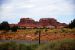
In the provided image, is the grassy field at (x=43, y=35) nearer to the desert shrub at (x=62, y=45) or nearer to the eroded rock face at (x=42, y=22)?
the desert shrub at (x=62, y=45)

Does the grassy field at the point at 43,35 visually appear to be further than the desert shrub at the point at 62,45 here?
Yes

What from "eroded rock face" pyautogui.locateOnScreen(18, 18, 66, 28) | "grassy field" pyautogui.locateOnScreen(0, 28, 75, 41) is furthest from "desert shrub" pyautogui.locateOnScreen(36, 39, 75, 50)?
"eroded rock face" pyautogui.locateOnScreen(18, 18, 66, 28)

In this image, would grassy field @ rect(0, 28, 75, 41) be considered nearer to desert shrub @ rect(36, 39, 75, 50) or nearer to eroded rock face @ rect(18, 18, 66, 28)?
desert shrub @ rect(36, 39, 75, 50)

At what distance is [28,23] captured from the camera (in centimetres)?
11775

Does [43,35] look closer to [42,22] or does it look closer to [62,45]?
[62,45]

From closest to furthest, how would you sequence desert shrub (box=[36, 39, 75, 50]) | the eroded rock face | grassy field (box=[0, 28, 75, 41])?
desert shrub (box=[36, 39, 75, 50])
grassy field (box=[0, 28, 75, 41])
the eroded rock face

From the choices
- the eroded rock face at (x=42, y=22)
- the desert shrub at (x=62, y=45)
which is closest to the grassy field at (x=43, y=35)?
the desert shrub at (x=62, y=45)

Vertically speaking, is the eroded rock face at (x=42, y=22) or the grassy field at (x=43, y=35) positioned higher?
the eroded rock face at (x=42, y=22)

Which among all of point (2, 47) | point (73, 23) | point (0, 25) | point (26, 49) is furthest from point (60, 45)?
point (0, 25)

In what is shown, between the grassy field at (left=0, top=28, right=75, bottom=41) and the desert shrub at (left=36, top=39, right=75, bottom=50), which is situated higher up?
the desert shrub at (left=36, top=39, right=75, bottom=50)

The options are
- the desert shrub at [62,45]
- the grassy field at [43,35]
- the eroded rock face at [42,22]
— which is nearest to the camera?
the desert shrub at [62,45]

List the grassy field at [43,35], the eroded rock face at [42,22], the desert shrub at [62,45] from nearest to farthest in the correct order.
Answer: the desert shrub at [62,45] < the grassy field at [43,35] < the eroded rock face at [42,22]

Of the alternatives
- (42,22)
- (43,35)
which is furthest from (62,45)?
(42,22)

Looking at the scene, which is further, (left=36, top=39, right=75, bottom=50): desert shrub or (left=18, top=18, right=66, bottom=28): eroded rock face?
(left=18, top=18, right=66, bottom=28): eroded rock face
